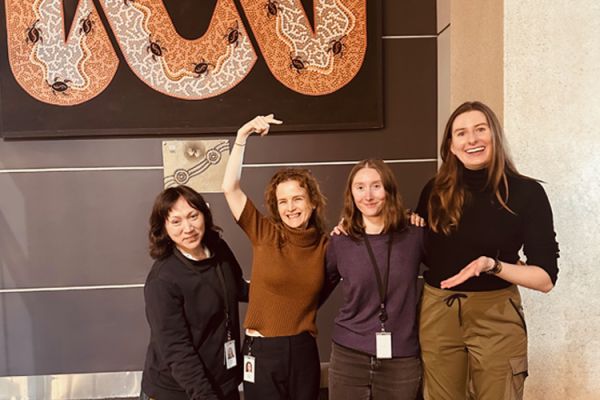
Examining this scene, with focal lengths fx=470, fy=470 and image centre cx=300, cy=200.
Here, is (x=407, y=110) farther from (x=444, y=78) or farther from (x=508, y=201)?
(x=508, y=201)

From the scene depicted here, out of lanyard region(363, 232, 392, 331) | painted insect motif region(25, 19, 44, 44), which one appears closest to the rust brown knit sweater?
lanyard region(363, 232, 392, 331)

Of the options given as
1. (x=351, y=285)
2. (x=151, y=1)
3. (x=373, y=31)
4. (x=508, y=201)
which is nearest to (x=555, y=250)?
(x=508, y=201)

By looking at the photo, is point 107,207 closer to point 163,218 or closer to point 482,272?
point 163,218

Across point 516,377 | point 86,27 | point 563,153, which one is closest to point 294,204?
point 516,377

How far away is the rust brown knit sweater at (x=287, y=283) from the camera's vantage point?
174 centimetres

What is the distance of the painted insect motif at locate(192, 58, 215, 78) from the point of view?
8.72 feet

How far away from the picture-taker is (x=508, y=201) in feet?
5.12

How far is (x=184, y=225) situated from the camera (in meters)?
1.64

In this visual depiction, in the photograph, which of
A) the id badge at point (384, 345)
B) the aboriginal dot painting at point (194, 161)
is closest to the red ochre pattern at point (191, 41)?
the aboriginal dot painting at point (194, 161)

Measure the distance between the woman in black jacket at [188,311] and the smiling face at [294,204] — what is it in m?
0.28

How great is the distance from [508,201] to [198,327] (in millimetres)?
1124

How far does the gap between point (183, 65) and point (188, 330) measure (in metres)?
1.63

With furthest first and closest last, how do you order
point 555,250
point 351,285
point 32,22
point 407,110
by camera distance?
point 407,110, point 32,22, point 351,285, point 555,250

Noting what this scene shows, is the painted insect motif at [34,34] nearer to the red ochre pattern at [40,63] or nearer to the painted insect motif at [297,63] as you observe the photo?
the red ochre pattern at [40,63]
